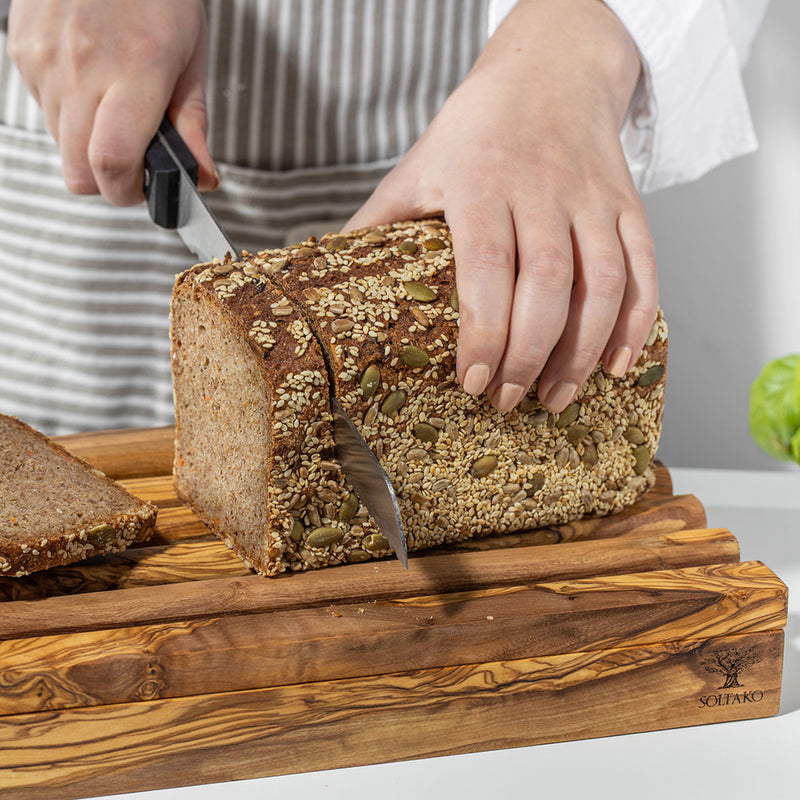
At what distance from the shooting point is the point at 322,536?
116 cm

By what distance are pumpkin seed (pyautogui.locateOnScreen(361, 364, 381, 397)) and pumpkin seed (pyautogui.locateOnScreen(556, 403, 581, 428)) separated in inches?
11.1

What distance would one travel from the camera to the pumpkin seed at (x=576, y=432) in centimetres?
127

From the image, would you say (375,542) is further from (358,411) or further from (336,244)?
(336,244)

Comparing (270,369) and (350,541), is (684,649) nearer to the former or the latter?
(350,541)

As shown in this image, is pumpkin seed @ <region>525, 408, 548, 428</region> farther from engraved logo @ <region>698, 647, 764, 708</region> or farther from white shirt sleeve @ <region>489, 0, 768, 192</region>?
white shirt sleeve @ <region>489, 0, 768, 192</region>

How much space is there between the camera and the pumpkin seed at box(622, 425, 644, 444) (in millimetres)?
1323

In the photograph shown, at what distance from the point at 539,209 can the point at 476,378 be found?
0.74 ft

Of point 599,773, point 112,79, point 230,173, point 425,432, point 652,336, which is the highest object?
point 112,79

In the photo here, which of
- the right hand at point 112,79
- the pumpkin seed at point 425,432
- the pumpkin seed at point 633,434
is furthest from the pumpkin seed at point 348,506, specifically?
the right hand at point 112,79

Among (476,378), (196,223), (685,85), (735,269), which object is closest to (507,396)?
(476,378)

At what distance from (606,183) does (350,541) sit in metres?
0.57

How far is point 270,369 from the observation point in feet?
3.51

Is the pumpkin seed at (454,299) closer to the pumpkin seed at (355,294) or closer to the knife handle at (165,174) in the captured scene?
the pumpkin seed at (355,294)

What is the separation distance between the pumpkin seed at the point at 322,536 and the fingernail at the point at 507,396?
0.25m
